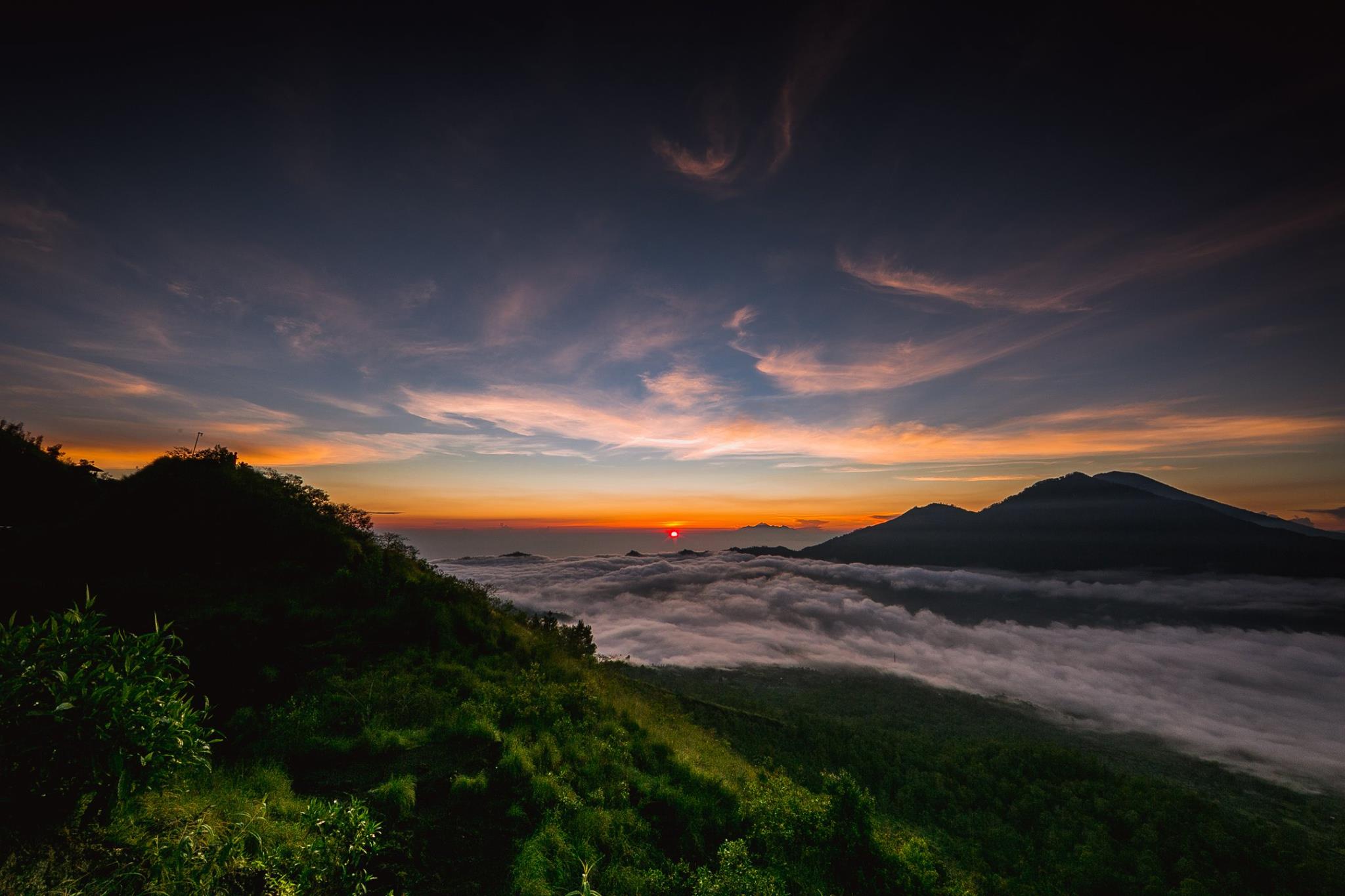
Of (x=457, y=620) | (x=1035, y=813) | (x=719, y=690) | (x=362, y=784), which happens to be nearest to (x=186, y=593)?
(x=457, y=620)

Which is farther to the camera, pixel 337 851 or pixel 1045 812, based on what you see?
pixel 1045 812

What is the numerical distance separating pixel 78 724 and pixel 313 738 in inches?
309

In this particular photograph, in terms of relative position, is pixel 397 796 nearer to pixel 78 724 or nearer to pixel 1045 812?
pixel 78 724

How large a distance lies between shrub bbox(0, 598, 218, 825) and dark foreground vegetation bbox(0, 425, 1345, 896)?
22mm

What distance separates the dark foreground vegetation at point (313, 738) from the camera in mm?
5062

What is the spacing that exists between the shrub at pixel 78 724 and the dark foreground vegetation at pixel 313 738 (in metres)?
0.02

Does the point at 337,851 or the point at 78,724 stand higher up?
the point at 78,724

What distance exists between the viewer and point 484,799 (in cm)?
1045

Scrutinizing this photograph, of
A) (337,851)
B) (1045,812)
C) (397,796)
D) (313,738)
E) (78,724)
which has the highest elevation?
(78,724)

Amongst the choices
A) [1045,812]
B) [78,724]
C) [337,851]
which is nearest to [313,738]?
[337,851]

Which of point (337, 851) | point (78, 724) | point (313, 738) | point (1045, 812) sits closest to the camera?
point (78, 724)

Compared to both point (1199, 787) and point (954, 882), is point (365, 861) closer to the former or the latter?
point (954, 882)

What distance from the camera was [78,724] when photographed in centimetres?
487

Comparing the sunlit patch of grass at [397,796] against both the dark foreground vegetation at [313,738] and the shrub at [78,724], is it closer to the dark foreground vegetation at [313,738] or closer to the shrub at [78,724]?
the dark foreground vegetation at [313,738]
